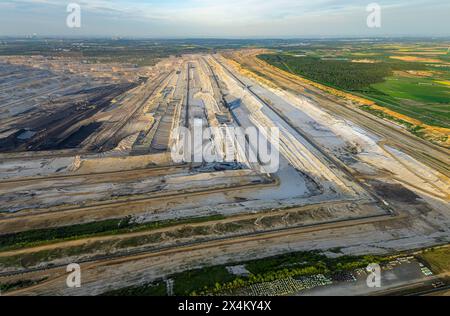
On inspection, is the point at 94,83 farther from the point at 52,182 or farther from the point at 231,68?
the point at 52,182

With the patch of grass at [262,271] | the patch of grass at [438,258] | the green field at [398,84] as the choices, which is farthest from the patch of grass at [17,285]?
the green field at [398,84]

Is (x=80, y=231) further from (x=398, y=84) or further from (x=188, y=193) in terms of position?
(x=398, y=84)

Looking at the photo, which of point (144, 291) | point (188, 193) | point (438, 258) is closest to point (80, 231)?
point (144, 291)

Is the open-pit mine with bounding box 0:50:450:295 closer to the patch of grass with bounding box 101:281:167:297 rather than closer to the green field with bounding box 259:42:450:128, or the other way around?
the patch of grass with bounding box 101:281:167:297

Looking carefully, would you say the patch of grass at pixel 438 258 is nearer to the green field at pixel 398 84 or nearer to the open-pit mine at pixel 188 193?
the open-pit mine at pixel 188 193

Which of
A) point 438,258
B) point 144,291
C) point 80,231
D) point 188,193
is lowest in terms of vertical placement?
→ point 144,291

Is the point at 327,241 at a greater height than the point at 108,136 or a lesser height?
lesser

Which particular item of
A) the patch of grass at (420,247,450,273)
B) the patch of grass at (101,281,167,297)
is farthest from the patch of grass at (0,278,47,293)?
the patch of grass at (420,247,450,273)
